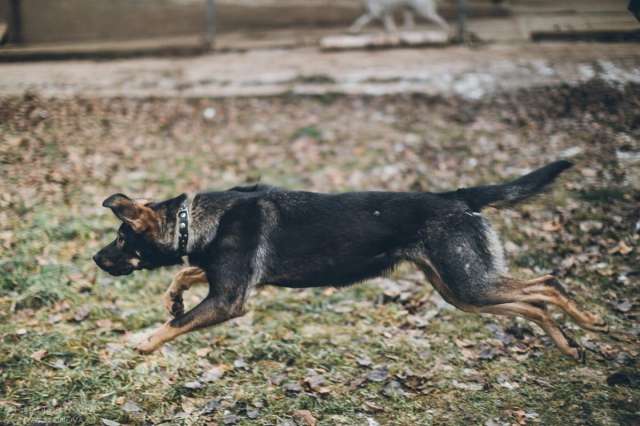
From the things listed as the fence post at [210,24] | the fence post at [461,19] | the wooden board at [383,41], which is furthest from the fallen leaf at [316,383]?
the fence post at [461,19]

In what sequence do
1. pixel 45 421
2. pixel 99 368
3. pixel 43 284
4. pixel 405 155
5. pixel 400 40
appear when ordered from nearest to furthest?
pixel 45 421 < pixel 99 368 < pixel 43 284 < pixel 405 155 < pixel 400 40

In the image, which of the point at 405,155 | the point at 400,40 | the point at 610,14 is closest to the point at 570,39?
the point at 610,14

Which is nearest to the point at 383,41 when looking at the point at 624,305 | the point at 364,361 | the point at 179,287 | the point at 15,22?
the point at 15,22

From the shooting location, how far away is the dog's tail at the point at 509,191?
5.45m

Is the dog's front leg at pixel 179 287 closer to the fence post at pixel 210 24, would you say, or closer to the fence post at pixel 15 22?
the fence post at pixel 210 24

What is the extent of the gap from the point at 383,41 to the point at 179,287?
9.48 m

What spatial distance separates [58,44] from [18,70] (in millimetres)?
1537

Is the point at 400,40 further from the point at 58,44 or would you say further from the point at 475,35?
the point at 58,44

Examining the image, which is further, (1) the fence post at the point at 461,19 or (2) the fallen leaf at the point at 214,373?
(1) the fence post at the point at 461,19

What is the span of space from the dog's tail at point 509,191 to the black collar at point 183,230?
2.10 metres

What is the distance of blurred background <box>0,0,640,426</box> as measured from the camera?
18.1 feet

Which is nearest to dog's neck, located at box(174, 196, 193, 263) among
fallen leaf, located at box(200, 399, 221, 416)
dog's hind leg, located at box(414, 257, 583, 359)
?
fallen leaf, located at box(200, 399, 221, 416)

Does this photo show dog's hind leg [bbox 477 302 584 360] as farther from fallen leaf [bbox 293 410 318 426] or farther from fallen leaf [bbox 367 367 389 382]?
fallen leaf [bbox 293 410 318 426]

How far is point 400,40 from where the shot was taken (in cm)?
1384
